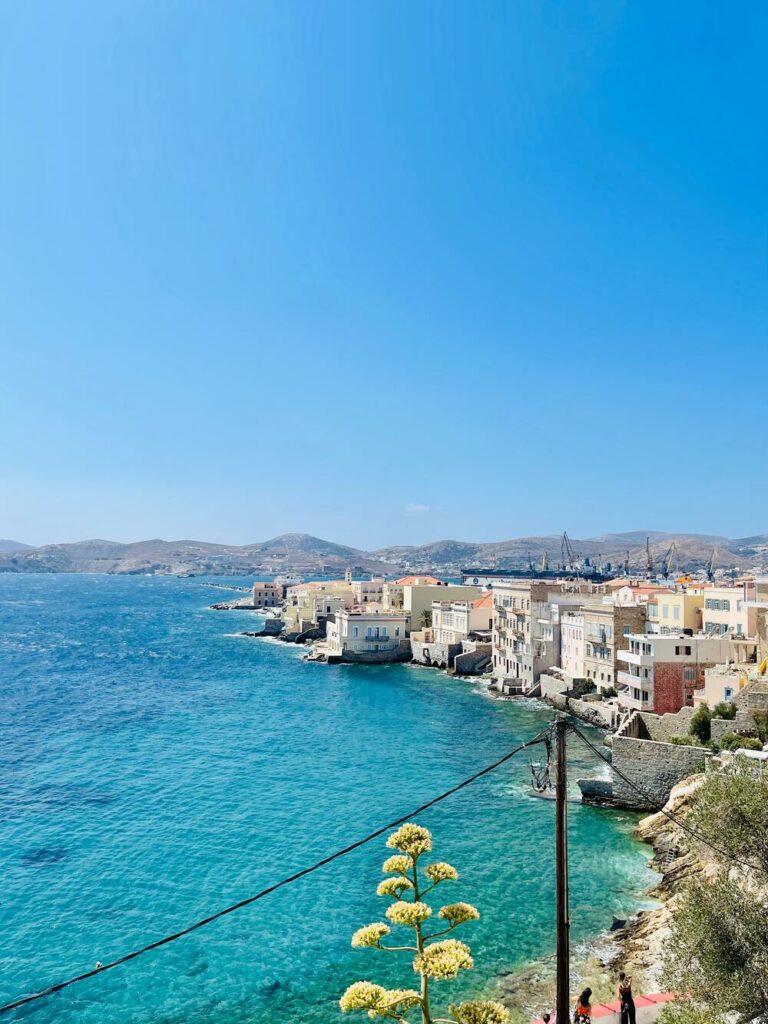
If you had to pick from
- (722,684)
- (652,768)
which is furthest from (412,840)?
(722,684)

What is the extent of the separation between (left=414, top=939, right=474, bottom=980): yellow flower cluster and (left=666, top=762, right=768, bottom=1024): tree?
6264mm

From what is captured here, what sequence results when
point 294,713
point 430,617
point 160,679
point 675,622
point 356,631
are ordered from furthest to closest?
point 430,617 < point 356,631 < point 160,679 < point 294,713 < point 675,622

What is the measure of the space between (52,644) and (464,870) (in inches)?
3130

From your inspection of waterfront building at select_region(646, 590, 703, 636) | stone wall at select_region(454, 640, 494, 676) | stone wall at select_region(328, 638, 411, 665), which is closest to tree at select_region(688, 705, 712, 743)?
waterfront building at select_region(646, 590, 703, 636)

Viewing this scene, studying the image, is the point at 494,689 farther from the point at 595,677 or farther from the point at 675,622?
the point at 675,622

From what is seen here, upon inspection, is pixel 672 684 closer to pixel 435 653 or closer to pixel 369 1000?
pixel 369 1000

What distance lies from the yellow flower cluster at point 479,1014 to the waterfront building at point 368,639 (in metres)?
71.0

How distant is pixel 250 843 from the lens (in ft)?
87.2

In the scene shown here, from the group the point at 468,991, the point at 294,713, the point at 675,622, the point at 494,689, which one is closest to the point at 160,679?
the point at 294,713

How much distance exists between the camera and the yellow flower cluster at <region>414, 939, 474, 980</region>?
656 centimetres

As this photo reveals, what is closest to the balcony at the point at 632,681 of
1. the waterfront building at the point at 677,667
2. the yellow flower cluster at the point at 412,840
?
the waterfront building at the point at 677,667

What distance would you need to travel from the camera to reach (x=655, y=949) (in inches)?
712

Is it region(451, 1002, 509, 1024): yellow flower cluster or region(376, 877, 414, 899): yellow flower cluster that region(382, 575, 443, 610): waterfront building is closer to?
region(376, 877, 414, 899): yellow flower cluster

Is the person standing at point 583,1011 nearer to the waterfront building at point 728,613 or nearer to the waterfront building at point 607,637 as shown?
the waterfront building at point 728,613
